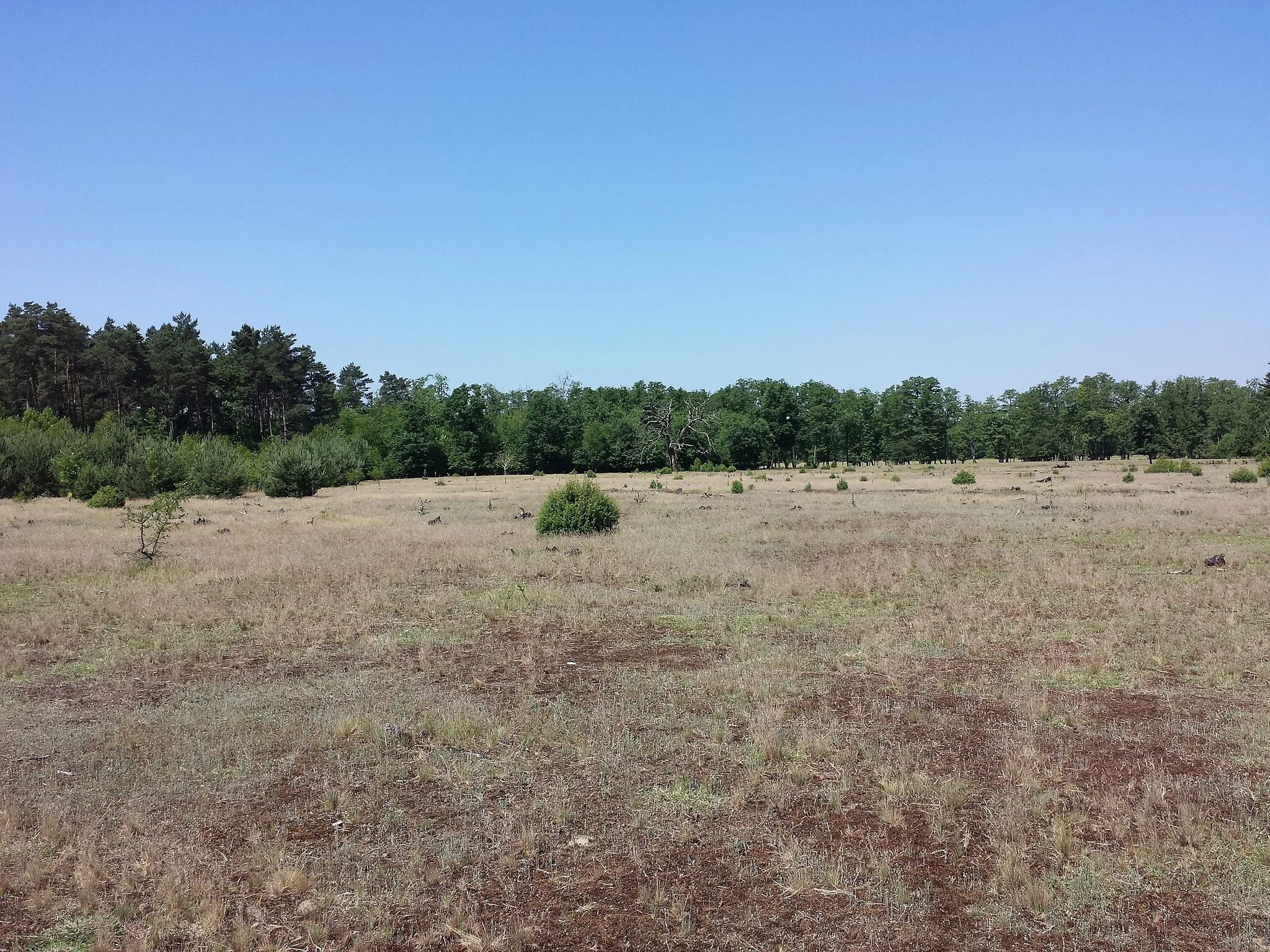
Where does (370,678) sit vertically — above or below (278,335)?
below

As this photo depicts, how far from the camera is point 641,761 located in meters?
A: 7.41

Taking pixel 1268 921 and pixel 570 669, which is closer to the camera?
pixel 1268 921

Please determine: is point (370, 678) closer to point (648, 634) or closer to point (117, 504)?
point (648, 634)

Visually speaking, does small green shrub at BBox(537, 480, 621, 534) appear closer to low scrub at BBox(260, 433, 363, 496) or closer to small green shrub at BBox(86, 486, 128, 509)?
small green shrub at BBox(86, 486, 128, 509)

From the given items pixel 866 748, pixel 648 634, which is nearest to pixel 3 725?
pixel 648 634

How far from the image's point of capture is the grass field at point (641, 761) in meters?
4.96

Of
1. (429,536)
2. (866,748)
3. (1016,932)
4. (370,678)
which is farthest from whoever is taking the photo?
(429,536)

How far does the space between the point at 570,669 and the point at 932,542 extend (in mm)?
15563

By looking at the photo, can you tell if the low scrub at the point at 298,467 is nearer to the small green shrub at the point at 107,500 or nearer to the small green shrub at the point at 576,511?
the small green shrub at the point at 107,500

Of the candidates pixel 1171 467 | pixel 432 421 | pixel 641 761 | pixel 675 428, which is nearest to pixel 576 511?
pixel 641 761

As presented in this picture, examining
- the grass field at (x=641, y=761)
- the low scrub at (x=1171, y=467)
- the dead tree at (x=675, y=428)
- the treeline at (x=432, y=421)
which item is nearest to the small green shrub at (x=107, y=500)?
the treeline at (x=432, y=421)

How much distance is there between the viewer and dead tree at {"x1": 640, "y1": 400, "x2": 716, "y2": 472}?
8250 centimetres

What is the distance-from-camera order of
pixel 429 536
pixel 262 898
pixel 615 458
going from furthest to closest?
pixel 615 458 < pixel 429 536 < pixel 262 898

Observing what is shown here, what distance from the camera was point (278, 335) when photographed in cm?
8425
